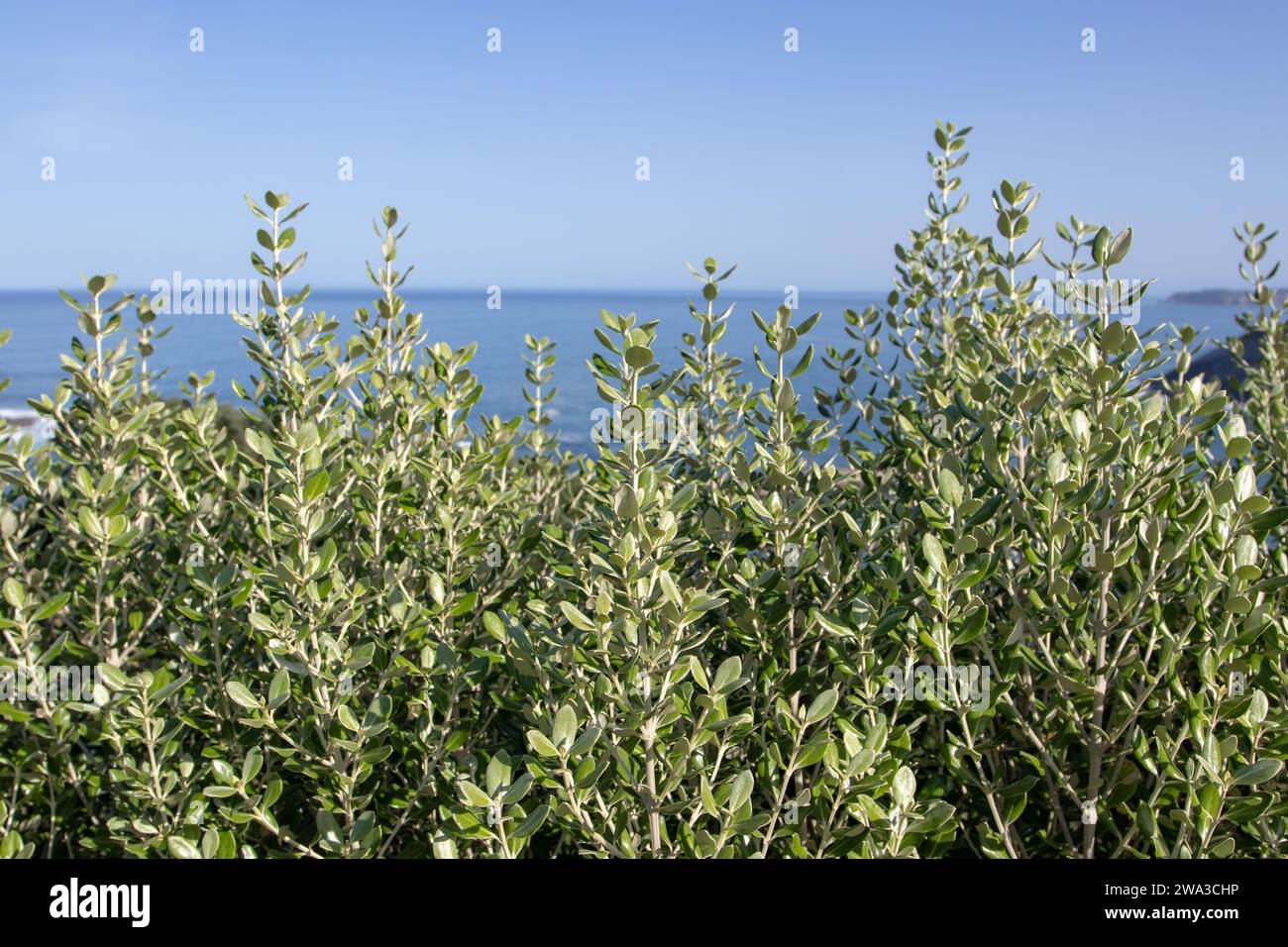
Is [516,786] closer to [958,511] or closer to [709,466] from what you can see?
[958,511]

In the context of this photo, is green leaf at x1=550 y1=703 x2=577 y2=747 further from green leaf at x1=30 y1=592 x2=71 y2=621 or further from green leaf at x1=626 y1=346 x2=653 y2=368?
green leaf at x1=30 y1=592 x2=71 y2=621

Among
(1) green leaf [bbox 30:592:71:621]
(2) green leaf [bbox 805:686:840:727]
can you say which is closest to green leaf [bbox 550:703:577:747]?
(2) green leaf [bbox 805:686:840:727]

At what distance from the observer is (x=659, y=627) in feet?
6.43

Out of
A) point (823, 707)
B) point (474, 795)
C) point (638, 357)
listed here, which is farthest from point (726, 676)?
point (638, 357)

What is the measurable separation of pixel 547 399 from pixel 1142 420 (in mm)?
2531

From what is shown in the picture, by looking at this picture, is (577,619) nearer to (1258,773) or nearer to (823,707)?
(823,707)

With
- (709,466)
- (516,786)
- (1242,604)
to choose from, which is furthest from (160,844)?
(1242,604)

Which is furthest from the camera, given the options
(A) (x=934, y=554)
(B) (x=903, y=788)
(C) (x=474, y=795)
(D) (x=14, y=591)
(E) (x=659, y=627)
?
(D) (x=14, y=591)

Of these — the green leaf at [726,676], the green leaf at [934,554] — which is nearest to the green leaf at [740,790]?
the green leaf at [726,676]

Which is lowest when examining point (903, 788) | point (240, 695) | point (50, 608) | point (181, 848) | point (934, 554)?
point (181, 848)

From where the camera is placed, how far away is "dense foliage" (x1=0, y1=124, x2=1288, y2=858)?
68.9 inches

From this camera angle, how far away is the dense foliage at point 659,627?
1.75m

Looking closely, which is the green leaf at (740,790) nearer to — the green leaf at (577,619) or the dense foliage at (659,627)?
the dense foliage at (659,627)
